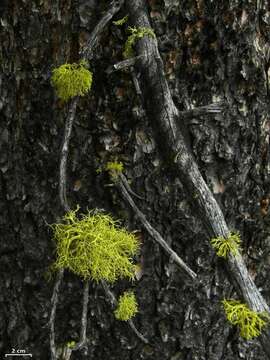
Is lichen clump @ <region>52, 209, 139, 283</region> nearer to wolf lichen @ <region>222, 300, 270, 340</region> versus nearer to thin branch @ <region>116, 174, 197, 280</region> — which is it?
thin branch @ <region>116, 174, 197, 280</region>

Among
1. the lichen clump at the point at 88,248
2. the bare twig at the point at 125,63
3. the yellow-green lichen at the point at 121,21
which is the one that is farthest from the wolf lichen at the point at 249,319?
the yellow-green lichen at the point at 121,21

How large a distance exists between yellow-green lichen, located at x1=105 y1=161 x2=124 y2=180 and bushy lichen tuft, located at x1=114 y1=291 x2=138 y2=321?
0.37 meters

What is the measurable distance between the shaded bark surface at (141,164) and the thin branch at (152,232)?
0.04 m

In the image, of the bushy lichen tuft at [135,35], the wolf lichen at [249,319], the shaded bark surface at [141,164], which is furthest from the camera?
the shaded bark surface at [141,164]

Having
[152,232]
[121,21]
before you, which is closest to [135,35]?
[121,21]

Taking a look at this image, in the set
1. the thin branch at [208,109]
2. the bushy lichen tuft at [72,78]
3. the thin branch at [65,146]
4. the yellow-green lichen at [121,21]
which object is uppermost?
the yellow-green lichen at [121,21]

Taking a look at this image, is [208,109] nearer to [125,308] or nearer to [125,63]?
[125,63]

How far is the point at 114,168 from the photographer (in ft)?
4.45

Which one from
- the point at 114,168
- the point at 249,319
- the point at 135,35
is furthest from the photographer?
the point at 114,168

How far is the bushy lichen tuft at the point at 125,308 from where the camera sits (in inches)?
53.4

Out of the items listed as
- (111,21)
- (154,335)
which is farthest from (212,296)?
(111,21)

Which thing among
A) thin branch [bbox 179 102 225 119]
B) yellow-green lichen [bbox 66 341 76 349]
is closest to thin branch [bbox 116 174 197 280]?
thin branch [bbox 179 102 225 119]

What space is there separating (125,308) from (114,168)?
42 cm

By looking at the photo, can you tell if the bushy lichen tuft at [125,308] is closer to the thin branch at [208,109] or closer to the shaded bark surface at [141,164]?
the shaded bark surface at [141,164]
